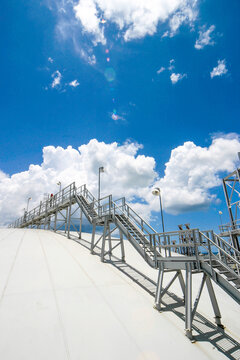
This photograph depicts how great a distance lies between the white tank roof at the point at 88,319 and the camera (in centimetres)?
662

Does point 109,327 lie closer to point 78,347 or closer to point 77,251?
point 78,347

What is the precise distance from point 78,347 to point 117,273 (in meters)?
6.41

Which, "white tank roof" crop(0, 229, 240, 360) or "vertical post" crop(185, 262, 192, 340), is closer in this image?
"white tank roof" crop(0, 229, 240, 360)

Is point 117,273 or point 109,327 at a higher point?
point 117,273

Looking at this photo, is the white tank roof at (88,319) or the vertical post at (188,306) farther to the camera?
the vertical post at (188,306)

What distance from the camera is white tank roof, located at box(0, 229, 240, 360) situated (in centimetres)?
662

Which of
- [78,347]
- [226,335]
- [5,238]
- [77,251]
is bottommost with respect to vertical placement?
[226,335]

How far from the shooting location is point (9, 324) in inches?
285

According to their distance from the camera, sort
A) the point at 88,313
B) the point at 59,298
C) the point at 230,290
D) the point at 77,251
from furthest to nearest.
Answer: the point at 77,251 < the point at 59,298 < the point at 88,313 < the point at 230,290

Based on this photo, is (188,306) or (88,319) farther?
(188,306)

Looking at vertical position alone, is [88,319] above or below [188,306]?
below

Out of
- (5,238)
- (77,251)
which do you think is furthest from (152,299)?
(5,238)

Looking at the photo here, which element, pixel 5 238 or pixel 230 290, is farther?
pixel 5 238

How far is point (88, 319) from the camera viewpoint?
8055 mm
